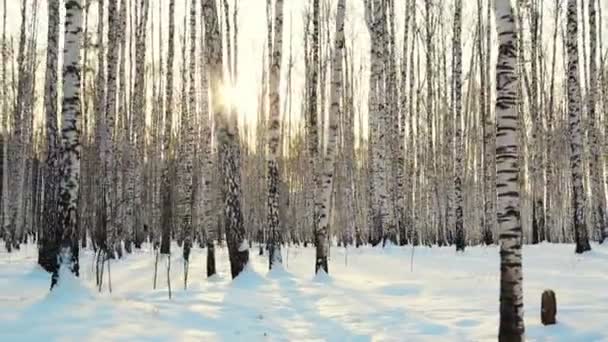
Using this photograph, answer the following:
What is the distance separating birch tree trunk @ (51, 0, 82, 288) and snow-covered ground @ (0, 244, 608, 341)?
79 cm

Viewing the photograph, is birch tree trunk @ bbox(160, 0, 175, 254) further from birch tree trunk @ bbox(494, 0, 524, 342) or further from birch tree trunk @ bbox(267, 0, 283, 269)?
birch tree trunk @ bbox(494, 0, 524, 342)

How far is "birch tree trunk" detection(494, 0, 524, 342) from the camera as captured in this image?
528 centimetres

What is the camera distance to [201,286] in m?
10.2

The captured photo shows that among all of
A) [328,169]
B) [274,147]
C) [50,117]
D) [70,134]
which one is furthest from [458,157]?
[70,134]

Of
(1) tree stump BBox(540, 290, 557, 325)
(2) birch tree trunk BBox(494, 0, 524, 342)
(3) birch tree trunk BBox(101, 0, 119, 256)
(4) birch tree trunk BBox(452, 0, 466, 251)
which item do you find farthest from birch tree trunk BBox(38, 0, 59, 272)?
(4) birch tree trunk BBox(452, 0, 466, 251)

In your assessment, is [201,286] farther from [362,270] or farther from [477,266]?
[477,266]

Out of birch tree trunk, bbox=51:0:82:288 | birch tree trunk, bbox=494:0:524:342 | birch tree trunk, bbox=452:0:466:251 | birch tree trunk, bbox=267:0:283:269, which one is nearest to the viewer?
→ birch tree trunk, bbox=494:0:524:342

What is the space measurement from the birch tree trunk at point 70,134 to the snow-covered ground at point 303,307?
0.79 m

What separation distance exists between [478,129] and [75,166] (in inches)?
1271

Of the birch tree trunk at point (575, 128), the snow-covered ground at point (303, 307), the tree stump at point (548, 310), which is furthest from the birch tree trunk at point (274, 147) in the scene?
the birch tree trunk at point (575, 128)

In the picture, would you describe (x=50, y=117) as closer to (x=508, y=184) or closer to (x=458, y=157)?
(x=508, y=184)

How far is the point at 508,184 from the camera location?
546 centimetres

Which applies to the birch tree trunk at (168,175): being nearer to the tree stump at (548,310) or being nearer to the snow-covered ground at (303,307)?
the snow-covered ground at (303,307)

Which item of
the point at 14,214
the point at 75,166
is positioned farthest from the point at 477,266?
the point at 14,214
